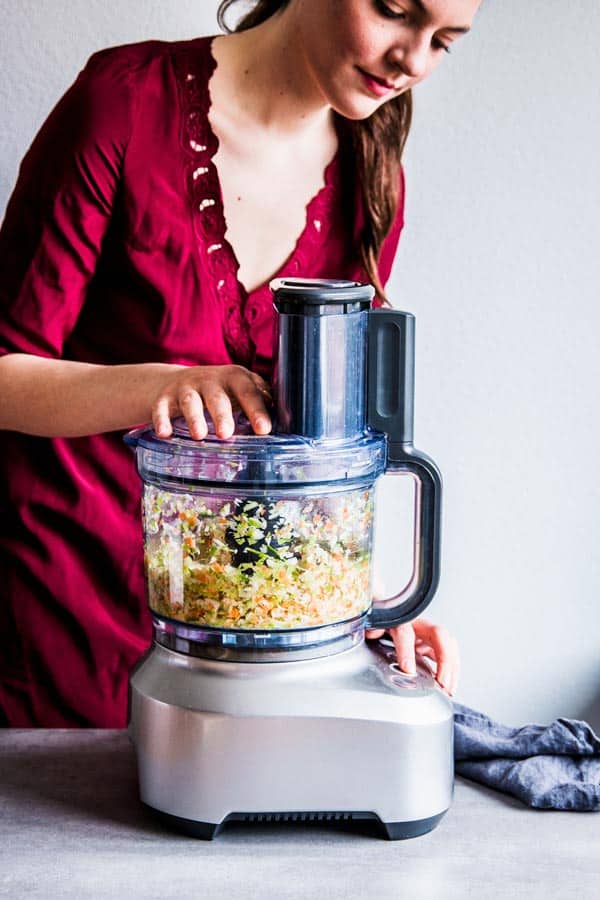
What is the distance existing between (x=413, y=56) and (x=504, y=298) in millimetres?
677

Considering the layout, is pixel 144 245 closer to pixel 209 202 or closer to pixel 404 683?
pixel 209 202

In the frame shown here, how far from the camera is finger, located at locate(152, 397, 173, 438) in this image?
889 millimetres

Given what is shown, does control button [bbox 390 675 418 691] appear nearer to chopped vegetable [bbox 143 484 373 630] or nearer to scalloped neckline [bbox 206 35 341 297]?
chopped vegetable [bbox 143 484 373 630]

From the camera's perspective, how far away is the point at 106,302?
1299mm

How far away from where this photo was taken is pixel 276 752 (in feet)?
2.86

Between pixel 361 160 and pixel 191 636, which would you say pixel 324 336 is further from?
pixel 361 160

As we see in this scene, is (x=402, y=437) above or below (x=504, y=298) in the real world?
below

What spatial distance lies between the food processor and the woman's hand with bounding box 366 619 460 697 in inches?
2.7

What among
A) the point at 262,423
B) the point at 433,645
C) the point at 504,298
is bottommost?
the point at 433,645

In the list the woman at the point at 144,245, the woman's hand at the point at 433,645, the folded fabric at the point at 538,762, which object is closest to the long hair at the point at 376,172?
the woman at the point at 144,245

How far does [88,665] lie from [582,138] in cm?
102

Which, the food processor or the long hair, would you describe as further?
the long hair

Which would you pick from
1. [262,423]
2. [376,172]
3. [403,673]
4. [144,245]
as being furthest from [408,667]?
[376,172]

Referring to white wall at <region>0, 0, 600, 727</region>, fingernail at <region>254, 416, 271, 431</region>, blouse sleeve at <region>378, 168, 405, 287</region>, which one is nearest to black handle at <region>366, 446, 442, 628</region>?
fingernail at <region>254, 416, 271, 431</region>
